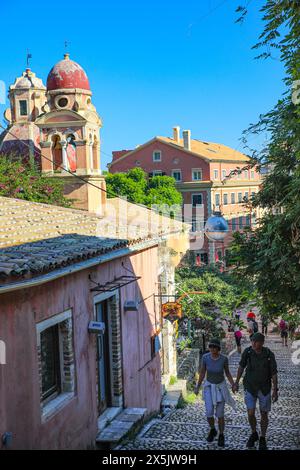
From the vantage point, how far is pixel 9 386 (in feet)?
21.9

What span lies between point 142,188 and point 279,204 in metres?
42.3

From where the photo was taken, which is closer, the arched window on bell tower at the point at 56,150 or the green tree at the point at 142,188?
the arched window on bell tower at the point at 56,150

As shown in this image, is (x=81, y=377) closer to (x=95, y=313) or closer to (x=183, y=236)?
(x=95, y=313)

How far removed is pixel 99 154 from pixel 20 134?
5577 mm

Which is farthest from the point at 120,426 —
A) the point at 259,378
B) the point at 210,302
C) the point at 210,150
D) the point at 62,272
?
the point at 210,150

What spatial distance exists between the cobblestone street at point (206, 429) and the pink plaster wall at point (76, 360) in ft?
2.90

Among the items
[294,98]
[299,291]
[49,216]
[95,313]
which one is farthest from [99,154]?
[294,98]

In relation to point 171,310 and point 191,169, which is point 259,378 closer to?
point 171,310

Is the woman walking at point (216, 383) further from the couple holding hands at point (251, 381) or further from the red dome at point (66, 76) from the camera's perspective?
the red dome at point (66, 76)

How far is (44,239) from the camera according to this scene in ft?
31.1

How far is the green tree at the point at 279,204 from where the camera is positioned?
730 centimetres

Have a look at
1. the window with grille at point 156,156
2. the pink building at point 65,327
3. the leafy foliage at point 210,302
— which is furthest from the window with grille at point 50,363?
the window with grille at point 156,156

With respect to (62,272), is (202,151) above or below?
above

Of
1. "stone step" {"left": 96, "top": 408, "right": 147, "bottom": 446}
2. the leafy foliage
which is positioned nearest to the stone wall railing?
the leafy foliage
